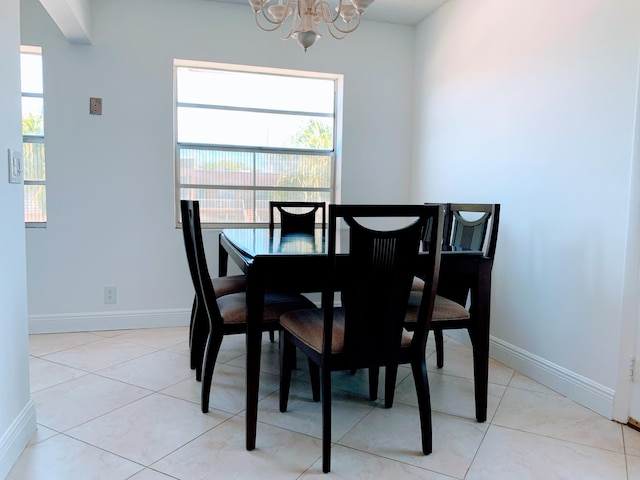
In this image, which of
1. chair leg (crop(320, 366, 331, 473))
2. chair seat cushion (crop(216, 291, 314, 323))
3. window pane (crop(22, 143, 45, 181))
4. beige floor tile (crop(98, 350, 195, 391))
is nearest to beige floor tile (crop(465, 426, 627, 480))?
chair leg (crop(320, 366, 331, 473))

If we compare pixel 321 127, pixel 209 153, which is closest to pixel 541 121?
pixel 321 127

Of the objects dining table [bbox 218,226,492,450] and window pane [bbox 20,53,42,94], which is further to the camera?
window pane [bbox 20,53,42,94]

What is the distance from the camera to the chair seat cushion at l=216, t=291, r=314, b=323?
6.33 ft

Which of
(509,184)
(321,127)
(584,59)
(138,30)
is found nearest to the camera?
(584,59)

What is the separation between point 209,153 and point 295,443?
92.6 inches

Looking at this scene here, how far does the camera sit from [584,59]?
2.07 m

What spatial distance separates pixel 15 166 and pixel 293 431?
1455mm

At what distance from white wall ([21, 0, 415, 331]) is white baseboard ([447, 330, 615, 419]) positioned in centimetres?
212

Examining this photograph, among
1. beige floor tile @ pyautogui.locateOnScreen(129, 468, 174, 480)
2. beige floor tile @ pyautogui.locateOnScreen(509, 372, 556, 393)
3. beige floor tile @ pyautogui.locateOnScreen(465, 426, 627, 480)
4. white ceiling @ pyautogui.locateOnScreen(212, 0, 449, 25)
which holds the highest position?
white ceiling @ pyautogui.locateOnScreen(212, 0, 449, 25)

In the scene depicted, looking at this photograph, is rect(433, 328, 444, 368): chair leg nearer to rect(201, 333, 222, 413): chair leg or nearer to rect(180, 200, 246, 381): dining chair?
rect(180, 200, 246, 381): dining chair

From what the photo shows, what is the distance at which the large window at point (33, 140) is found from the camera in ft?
9.82

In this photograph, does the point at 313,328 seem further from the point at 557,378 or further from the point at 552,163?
the point at 552,163

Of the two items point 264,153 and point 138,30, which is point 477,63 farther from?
point 138,30

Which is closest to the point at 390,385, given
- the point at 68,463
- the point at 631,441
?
the point at 631,441
